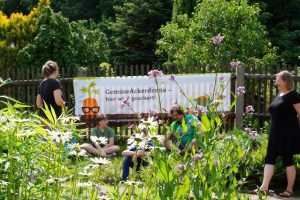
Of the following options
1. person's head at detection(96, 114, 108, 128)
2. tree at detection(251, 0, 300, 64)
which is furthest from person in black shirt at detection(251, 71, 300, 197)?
tree at detection(251, 0, 300, 64)

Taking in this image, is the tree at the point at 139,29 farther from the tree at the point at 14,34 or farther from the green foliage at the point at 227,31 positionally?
the green foliage at the point at 227,31

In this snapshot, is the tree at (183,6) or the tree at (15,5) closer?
the tree at (183,6)

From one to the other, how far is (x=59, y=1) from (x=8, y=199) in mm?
39348

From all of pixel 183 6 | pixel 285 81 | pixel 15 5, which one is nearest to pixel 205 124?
pixel 285 81

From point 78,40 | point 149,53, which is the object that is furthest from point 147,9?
point 78,40

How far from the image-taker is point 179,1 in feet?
91.4

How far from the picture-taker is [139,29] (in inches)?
1218

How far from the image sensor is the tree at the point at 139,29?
30375 millimetres

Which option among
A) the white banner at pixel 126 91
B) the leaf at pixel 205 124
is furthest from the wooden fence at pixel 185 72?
the leaf at pixel 205 124

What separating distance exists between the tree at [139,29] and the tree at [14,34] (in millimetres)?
11252

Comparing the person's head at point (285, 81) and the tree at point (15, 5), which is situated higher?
the tree at point (15, 5)

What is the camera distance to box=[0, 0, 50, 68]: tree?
60.8 feet

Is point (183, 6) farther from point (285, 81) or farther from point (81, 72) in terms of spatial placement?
point (285, 81)

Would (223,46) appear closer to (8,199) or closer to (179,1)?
(179,1)
